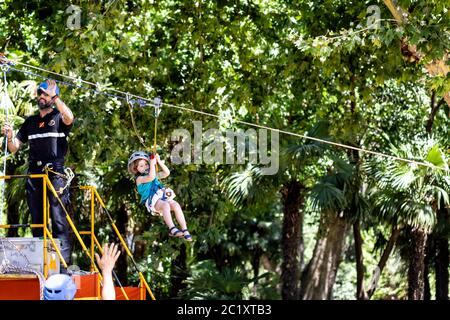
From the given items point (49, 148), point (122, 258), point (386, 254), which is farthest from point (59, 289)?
point (386, 254)

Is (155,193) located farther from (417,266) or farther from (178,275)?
(178,275)

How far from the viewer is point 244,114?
2264 cm

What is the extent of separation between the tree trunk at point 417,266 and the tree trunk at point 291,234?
9.27 feet

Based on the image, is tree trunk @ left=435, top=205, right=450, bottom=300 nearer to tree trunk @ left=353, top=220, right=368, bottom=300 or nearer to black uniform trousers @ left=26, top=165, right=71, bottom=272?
tree trunk @ left=353, top=220, right=368, bottom=300

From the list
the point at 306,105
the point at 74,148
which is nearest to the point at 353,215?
the point at 306,105

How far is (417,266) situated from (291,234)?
10.1 ft

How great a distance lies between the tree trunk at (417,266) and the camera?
20016 millimetres

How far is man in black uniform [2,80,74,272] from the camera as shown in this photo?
1077 cm

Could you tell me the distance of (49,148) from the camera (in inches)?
430

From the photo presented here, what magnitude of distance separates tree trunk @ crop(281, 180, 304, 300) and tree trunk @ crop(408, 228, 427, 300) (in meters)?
2.82

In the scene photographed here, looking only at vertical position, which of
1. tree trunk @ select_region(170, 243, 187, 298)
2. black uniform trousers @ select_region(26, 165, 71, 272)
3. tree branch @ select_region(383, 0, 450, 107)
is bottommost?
tree trunk @ select_region(170, 243, 187, 298)

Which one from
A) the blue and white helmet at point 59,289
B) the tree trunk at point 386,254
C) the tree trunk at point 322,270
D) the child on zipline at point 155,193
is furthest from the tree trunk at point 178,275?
the blue and white helmet at point 59,289

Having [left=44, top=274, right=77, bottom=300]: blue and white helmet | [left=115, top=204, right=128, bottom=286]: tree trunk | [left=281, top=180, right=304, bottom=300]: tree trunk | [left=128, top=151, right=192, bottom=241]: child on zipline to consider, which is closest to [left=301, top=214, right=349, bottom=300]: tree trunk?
[left=281, top=180, right=304, bottom=300]: tree trunk
